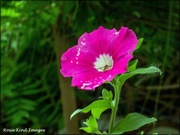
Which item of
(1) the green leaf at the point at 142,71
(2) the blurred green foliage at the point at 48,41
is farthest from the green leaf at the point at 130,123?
(2) the blurred green foliage at the point at 48,41

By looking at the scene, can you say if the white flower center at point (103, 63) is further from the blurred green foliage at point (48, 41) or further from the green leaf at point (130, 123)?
the blurred green foliage at point (48, 41)

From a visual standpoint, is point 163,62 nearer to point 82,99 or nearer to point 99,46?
point 82,99

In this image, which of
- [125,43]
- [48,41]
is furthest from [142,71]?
[48,41]

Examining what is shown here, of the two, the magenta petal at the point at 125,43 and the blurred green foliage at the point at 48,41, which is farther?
the blurred green foliage at the point at 48,41

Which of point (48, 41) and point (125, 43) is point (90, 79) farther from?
point (48, 41)

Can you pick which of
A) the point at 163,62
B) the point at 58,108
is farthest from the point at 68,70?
the point at 58,108

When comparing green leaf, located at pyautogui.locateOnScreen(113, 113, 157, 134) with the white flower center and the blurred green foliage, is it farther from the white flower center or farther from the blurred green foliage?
the blurred green foliage
